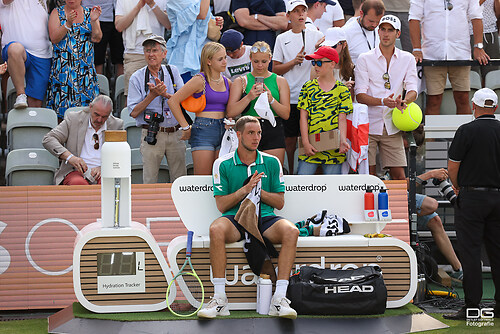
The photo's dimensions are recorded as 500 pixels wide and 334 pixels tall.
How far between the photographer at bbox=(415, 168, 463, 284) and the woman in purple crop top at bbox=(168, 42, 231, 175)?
90.8 inches

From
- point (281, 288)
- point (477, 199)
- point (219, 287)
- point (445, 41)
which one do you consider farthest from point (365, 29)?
point (219, 287)

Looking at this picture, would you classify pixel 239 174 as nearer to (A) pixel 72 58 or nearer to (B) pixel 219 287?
(B) pixel 219 287

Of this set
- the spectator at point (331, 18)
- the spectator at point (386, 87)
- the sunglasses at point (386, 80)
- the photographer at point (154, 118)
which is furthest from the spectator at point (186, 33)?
the sunglasses at point (386, 80)

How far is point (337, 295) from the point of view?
6.96 meters

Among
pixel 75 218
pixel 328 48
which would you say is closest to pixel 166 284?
pixel 75 218

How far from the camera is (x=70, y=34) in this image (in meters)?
9.66

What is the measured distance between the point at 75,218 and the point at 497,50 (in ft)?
19.5

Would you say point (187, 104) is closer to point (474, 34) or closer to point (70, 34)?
point (70, 34)

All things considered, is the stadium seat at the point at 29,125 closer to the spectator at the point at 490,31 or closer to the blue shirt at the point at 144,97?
the blue shirt at the point at 144,97

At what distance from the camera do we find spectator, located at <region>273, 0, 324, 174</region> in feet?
29.9

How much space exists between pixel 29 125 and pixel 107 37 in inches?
72.1

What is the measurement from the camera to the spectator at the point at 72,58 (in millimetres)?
9578

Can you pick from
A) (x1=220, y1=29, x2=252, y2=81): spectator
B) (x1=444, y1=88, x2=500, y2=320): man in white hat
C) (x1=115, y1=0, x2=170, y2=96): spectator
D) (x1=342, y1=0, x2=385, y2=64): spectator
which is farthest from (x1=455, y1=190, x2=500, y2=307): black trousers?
(x1=115, y1=0, x2=170, y2=96): spectator

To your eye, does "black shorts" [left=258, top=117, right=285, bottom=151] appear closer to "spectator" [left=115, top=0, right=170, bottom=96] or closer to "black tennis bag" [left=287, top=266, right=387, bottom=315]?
"black tennis bag" [left=287, top=266, right=387, bottom=315]
